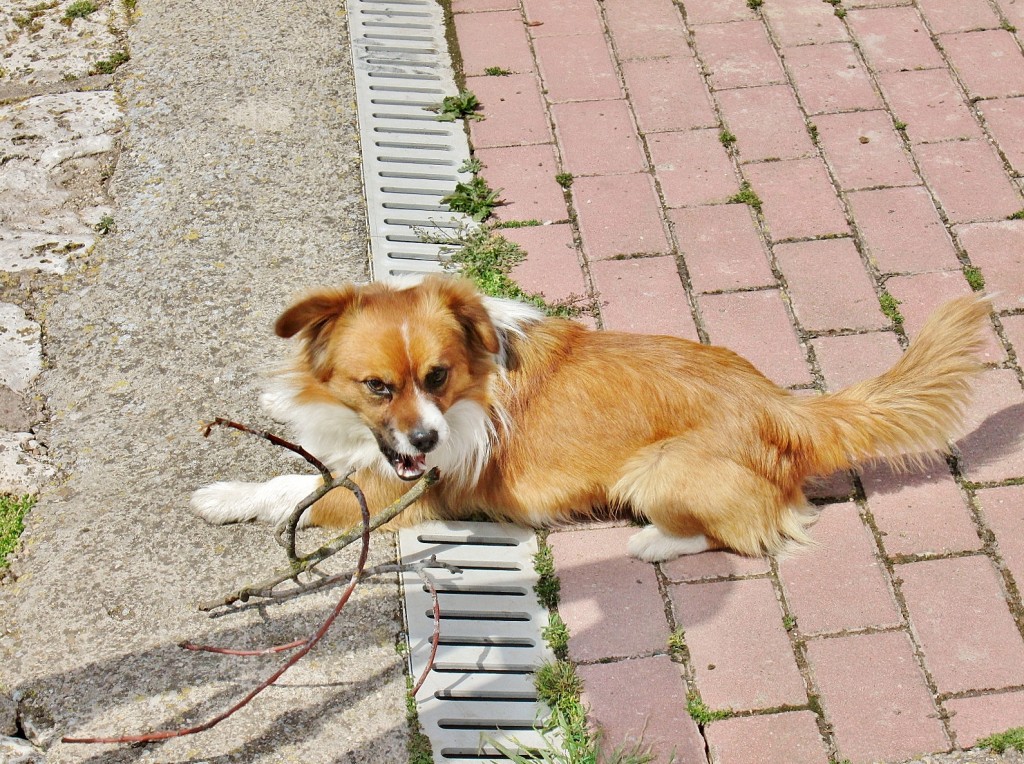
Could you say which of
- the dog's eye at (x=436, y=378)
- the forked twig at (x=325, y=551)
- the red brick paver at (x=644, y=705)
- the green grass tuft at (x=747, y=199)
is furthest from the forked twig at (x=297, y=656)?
the green grass tuft at (x=747, y=199)

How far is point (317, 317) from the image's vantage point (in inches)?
129

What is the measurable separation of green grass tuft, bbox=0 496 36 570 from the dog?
2.04 feet

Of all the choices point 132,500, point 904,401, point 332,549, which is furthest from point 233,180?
point 904,401

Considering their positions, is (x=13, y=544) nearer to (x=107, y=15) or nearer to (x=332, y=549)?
(x=332, y=549)

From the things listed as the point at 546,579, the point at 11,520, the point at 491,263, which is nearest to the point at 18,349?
the point at 11,520

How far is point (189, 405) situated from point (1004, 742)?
10.0 ft

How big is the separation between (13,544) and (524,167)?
9.06ft

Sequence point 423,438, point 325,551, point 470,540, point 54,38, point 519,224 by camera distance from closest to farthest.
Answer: point 325,551 < point 423,438 < point 470,540 < point 519,224 < point 54,38

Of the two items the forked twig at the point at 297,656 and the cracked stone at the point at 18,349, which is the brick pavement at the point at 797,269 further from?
the cracked stone at the point at 18,349

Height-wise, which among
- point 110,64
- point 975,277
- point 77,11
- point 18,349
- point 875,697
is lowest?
point 875,697

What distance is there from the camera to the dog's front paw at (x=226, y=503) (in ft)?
12.2

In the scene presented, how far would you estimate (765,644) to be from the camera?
351 cm

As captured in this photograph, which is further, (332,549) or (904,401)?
(904,401)

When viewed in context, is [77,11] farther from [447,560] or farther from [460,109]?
[447,560]
